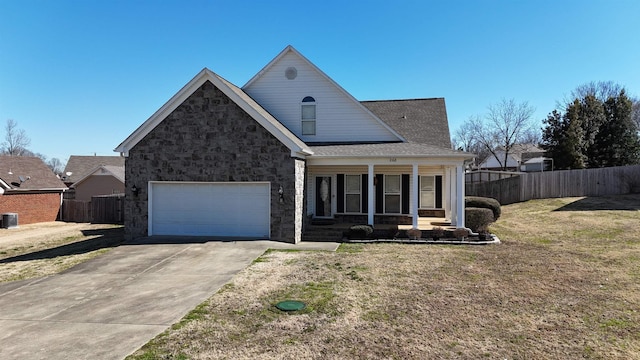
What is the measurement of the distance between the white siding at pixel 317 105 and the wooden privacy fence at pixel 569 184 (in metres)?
14.3

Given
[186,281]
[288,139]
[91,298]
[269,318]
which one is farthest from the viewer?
[288,139]

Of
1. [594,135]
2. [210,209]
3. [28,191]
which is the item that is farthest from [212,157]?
[594,135]

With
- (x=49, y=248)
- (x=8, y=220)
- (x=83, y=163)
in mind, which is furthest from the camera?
(x=83, y=163)

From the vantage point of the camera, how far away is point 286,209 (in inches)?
527

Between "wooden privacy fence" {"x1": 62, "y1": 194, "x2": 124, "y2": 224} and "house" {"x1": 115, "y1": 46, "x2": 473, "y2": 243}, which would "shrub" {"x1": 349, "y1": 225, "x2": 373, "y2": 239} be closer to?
"house" {"x1": 115, "y1": 46, "x2": 473, "y2": 243}

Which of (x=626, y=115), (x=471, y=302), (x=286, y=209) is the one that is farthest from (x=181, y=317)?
(x=626, y=115)

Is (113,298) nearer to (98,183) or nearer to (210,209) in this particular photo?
(210,209)

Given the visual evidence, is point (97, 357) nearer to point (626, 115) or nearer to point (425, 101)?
point (425, 101)

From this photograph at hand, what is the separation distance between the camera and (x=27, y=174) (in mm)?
26016

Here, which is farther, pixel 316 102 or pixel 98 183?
pixel 98 183

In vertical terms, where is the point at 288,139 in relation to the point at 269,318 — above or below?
above

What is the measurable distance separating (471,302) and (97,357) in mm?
6318

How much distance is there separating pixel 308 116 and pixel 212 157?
197 inches

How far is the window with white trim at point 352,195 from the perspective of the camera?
690 inches
